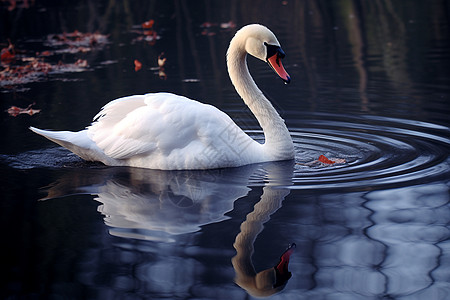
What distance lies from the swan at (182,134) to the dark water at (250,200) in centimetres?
14

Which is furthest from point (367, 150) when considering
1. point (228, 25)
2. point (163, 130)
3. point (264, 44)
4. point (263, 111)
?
point (228, 25)

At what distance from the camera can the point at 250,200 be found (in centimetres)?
567

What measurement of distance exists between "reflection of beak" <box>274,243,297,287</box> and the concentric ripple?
151 centimetres

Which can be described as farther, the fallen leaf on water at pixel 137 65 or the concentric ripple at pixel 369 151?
the fallen leaf on water at pixel 137 65

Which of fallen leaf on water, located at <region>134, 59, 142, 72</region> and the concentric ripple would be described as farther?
fallen leaf on water, located at <region>134, 59, 142, 72</region>

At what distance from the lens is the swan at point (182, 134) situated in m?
6.59

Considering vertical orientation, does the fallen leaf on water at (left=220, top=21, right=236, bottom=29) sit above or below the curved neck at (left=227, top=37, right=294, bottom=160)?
above

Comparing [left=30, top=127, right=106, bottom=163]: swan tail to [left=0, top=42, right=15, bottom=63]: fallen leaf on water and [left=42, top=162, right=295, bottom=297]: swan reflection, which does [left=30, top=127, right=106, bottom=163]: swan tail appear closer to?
[left=42, top=162, right=295, bottom=297]: swan reflection

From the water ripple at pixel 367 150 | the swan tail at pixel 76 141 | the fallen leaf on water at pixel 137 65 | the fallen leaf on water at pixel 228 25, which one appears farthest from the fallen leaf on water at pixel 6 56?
the swan tail at pixel 76 141

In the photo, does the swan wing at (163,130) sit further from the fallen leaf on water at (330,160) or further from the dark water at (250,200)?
the fallen leaf on water at (330,160)

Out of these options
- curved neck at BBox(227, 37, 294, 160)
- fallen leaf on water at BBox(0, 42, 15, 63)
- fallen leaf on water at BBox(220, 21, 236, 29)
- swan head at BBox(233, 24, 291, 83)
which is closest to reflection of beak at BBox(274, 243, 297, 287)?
curved neck at BBox(227, 37, 294, 160)

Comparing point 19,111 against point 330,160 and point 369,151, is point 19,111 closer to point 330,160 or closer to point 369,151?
point 330,160

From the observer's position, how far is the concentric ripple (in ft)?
19.9

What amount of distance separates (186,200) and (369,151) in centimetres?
219
